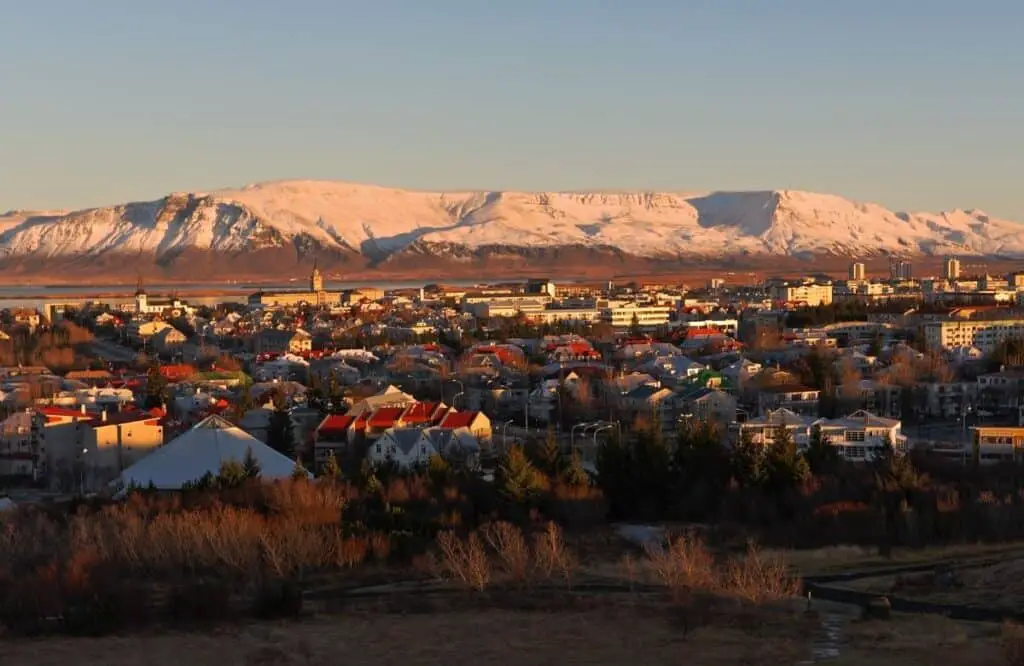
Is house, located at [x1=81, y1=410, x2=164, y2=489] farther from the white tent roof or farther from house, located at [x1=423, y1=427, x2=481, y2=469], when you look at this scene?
house, located at [x1=423, y1=427, x2=481, y2=469]

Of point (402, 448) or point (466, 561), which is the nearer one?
point (466, 561)

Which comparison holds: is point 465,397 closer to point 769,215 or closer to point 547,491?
point 547,491

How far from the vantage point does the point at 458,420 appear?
2017 centimetres

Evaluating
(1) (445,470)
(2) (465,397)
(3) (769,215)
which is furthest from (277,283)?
(1) (445,470)

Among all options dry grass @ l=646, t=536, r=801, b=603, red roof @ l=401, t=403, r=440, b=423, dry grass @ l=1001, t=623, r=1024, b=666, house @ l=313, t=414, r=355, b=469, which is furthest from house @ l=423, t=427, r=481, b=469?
dry grass @ l=1001, t=623, r=1024, b=666

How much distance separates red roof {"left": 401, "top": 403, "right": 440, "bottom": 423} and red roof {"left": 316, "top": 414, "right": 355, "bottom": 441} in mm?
754

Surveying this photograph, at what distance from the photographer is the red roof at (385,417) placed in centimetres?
2080

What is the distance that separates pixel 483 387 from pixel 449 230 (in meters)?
126

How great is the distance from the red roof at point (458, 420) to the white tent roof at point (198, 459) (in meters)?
2.91

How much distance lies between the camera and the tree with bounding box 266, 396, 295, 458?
20656 millimetres

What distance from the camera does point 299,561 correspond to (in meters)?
11.8

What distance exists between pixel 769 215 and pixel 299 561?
6028 inches

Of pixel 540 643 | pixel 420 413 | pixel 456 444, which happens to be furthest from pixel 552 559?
pixel 420 413

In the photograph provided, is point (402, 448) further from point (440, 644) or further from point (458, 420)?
point (440, 644)
